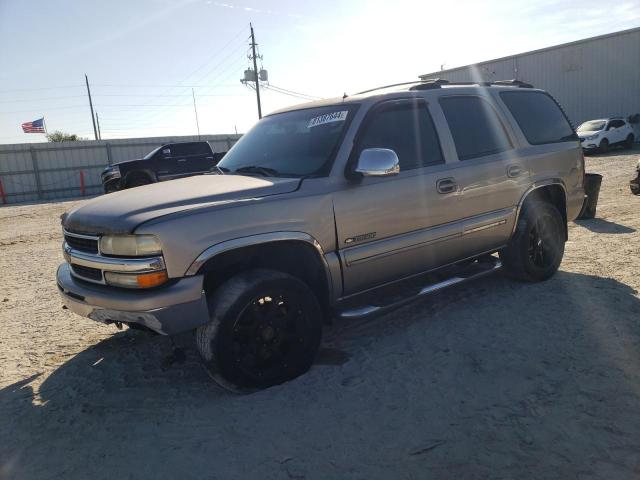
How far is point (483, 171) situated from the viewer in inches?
169

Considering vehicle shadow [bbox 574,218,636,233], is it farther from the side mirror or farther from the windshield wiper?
the windshield wiper

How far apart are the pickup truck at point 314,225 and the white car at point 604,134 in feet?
66.1

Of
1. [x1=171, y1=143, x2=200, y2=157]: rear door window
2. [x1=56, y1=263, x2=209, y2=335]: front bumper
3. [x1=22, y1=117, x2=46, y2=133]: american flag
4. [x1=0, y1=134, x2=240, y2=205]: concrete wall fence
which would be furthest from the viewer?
[x1=22, y1=117, x2=46, y2=133]: american flag

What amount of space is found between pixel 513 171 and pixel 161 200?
325cm

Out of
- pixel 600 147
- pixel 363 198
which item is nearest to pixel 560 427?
pixel 363 198

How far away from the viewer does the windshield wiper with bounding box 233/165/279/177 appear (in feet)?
12.0

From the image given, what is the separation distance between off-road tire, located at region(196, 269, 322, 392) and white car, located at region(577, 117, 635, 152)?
2257cm

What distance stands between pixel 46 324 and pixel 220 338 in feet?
9.00

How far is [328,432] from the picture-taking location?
2.70 m

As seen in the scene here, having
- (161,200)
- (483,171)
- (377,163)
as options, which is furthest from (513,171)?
(161,200)

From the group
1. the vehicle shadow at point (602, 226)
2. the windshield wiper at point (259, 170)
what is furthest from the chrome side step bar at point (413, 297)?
the vehicle shadow at point (602, 226)

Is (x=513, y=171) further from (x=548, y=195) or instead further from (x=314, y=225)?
(x=314, y=225)

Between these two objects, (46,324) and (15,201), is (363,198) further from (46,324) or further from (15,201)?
(15,201)

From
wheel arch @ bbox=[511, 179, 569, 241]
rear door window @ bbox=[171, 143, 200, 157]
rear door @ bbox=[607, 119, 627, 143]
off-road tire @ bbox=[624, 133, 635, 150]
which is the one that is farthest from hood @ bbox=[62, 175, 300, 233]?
off-road tire @ bbox=[624, 133, 635, 150]
